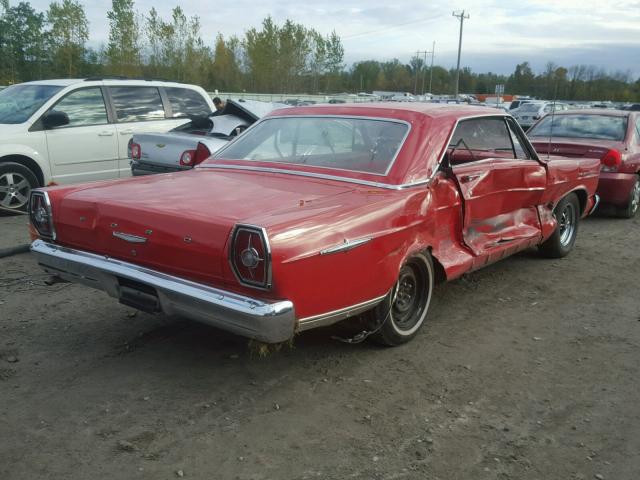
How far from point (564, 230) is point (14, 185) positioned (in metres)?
6.47

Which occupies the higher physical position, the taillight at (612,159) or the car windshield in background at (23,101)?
the car windshield in background at (23,101)

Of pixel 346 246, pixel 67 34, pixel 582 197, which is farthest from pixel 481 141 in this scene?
pixel 67 34

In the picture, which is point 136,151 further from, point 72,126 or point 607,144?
point 607,144

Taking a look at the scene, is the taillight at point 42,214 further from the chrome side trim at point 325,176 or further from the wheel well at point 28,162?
the wheel well at point 28,162

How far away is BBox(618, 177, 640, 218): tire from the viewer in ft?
29.0

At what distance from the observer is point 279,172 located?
425 cm

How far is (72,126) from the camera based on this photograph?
8.18m

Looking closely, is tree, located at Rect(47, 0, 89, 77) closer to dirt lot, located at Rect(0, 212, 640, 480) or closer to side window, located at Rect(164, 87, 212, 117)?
side window, located at Rect(164, 87, 212, 117)

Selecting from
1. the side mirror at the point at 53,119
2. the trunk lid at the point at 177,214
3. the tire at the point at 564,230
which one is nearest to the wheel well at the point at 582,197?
the tire at the point at 564,230

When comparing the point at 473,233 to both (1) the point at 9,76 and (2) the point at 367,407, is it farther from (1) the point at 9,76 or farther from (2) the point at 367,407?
(1) the point at 9,76

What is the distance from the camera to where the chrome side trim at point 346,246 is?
315 cm

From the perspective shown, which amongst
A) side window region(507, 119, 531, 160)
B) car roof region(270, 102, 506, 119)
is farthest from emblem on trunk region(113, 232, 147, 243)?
side window region(507, 119, 531, 160)

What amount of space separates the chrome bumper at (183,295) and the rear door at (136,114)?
5.09 metres

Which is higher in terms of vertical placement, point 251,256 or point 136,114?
point 136,114
